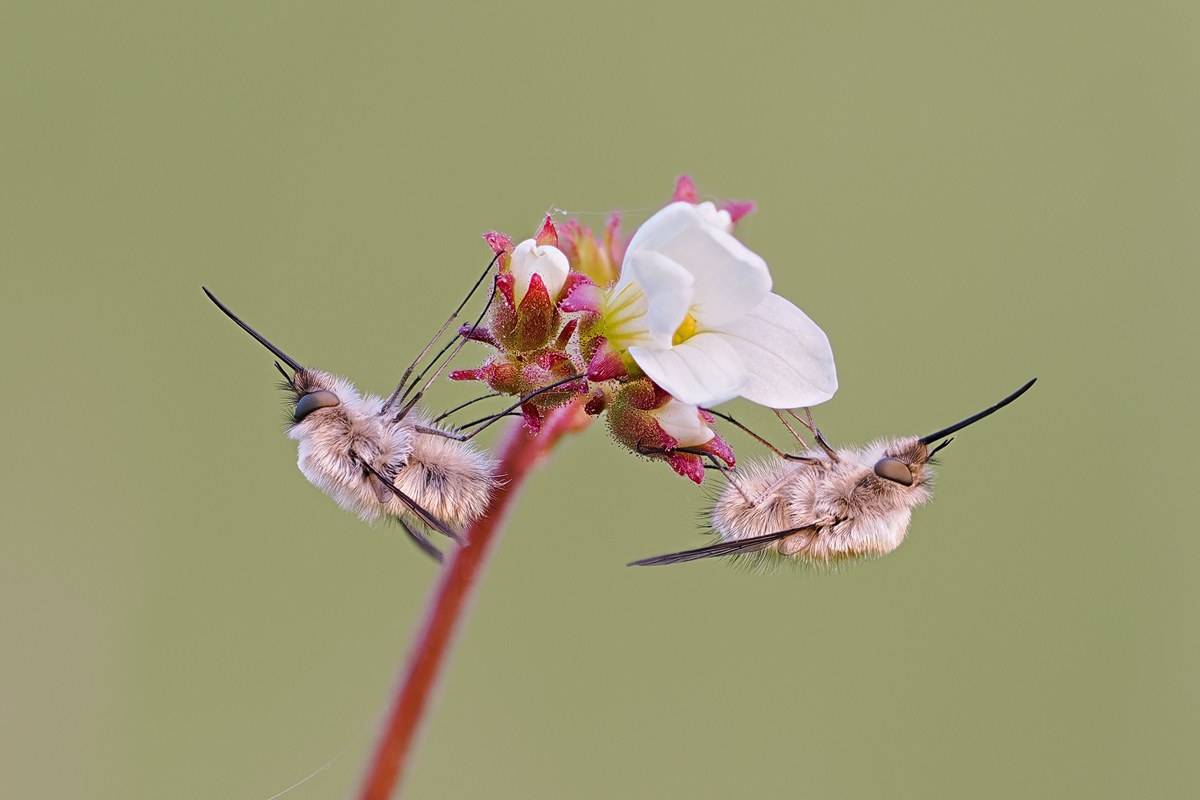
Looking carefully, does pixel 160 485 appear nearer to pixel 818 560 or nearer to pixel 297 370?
pixel 297 370

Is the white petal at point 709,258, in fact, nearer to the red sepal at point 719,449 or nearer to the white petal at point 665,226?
the white petal at point 665,226

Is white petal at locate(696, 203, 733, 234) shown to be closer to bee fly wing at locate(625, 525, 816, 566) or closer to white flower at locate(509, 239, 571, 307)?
white flower at locate(509, 239, 571, 307)

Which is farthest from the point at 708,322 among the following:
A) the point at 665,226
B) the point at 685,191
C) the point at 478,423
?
the point at 478,423

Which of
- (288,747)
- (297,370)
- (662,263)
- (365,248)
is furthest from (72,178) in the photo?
(662,263)

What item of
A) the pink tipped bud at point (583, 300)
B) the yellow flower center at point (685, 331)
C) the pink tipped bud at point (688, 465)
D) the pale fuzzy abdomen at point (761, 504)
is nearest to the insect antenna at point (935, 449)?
the pale fuzzy abdomen at point (761, 504)

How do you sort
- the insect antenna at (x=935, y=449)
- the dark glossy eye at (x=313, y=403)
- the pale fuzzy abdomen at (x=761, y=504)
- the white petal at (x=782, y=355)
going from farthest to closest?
the insect antenna at (x=935, y=449)
the pale fuzzy abdomen at (x=761, y=504)
the dark glossy eye at (x=313, y=403)
the white petal at (x=782, y=355)

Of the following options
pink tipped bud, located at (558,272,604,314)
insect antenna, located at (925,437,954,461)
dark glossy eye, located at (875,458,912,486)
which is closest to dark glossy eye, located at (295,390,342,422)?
pink tipped bud, located at (558,272,604,314)

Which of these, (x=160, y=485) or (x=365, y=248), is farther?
(x=365, y=248)
